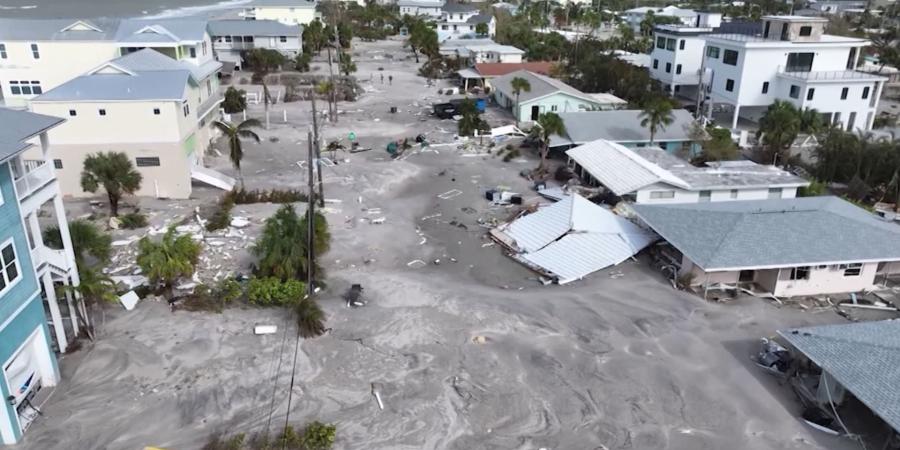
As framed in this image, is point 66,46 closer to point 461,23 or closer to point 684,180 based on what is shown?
point 684,180

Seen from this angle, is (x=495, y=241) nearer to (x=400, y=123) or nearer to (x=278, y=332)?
(x=278, y=332)

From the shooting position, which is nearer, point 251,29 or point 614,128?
point 614,128

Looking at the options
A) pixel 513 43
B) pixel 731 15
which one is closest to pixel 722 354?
pixel 513 43

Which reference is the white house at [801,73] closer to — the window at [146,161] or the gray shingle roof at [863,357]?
the gray shingle roof at [863,357]

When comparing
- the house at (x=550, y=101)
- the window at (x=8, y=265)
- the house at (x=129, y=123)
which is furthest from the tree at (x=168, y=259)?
the house at (x=550, y=101)

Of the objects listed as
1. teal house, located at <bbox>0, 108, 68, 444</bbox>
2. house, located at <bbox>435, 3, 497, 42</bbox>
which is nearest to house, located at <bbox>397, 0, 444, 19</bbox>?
house, located at <bbox>435, 3, 497, 42</bbox>

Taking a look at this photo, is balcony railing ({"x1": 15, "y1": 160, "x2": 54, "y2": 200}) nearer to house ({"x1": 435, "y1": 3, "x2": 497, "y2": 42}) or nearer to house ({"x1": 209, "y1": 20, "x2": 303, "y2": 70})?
house ({"x1": 209, "y1": 20, "x2": 303, "y2": 70})

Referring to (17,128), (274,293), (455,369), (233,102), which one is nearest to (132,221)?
(274,293)
